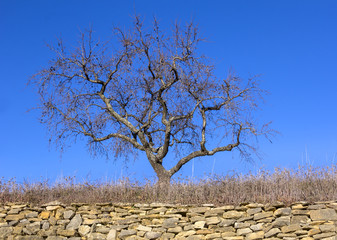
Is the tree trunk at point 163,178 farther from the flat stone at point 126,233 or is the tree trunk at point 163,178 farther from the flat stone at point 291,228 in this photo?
the flat stone at point 291,228

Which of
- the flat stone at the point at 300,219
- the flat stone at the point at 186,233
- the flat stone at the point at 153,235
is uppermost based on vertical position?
the flat stone at the point at 300,219

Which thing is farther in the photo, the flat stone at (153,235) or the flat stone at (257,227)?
the flat stone at (153,235)

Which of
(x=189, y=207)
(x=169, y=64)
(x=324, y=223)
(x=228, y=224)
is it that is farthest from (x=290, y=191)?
(x=169, y=64)

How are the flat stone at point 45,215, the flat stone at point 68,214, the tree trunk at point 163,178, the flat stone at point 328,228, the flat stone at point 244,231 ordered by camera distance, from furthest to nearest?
the tree trunk at point 163,178
the flat stone at point 45,215
the flat stone at point 68,214
the flat stone at point 244,231
the flat stone at point 328,228

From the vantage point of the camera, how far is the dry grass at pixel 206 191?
7687 millimetres

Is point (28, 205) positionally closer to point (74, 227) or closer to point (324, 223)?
point (74, 227)

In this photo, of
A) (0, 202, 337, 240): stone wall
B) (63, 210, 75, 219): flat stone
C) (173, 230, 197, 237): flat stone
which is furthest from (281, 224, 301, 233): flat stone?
(63, 210, 75, 219): flat stone

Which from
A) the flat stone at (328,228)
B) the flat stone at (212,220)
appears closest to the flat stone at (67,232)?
the flat stone at (212,220)

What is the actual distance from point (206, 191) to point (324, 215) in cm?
248

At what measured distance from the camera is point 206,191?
8312mm

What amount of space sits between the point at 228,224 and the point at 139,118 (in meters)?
5.10

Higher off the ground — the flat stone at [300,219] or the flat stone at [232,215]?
the flat stone at [232,215]

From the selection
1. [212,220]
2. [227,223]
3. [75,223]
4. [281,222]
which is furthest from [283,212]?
[75,223]

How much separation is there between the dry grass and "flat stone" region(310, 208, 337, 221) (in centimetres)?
49
